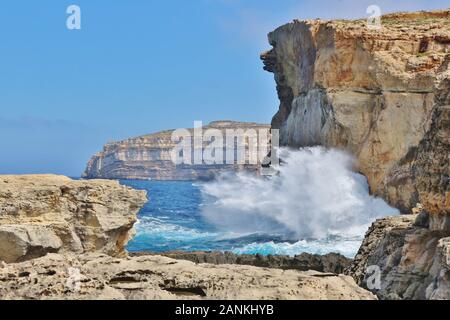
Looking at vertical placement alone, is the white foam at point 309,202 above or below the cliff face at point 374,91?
below

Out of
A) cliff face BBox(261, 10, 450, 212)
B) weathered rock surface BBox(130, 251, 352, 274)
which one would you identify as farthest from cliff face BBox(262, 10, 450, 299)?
weathered rock surface BBox(130, 251, 352, 274)

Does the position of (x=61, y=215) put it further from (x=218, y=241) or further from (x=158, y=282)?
(x=218, y=241)

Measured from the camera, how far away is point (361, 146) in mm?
30844

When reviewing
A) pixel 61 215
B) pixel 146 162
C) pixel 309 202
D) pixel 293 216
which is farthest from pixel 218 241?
pixel 146 162

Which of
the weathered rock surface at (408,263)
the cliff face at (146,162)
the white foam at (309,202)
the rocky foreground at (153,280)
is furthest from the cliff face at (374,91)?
the cliff face at (146,162)

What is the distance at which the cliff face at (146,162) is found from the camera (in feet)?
419

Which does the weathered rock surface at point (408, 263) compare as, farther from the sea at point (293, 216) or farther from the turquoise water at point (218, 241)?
the sea at point (293, 216)

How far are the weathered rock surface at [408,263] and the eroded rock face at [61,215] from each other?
15.6 feet

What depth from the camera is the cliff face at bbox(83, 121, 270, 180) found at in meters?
128

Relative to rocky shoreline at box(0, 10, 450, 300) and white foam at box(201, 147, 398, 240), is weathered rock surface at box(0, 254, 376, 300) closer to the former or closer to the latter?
rocky shoreline at box(0, 10, 450, 300)

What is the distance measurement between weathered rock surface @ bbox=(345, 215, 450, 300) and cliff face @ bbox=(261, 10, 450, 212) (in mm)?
16443

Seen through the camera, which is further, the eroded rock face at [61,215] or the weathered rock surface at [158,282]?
the eroded rock face at [61,215]
